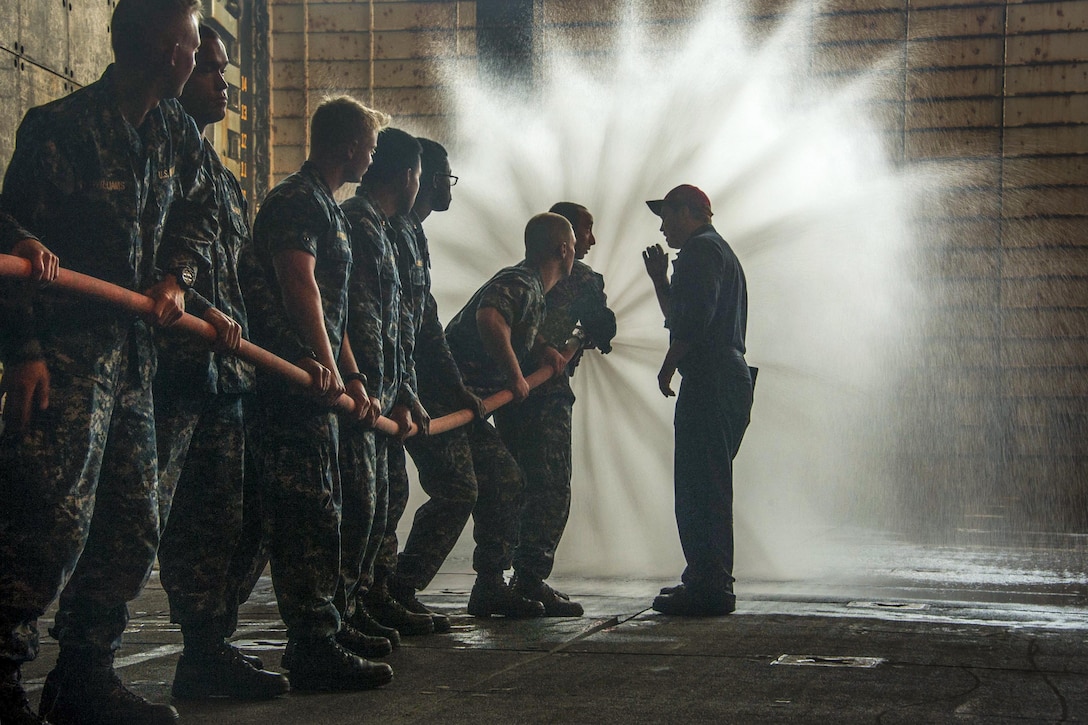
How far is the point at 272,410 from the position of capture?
3.71 m

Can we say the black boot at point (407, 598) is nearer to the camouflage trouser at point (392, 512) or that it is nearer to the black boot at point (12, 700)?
the camouflage trouser at point (392, 512)

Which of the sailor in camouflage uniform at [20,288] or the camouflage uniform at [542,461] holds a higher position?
the sailor in camouflage uniform at [20,288]

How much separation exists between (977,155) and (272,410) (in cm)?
1005

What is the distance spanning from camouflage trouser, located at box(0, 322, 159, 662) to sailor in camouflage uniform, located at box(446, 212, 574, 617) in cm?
236

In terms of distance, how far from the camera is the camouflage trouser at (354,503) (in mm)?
3963

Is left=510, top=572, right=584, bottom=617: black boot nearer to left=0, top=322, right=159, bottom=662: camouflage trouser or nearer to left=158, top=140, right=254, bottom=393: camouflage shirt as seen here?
left=158, top=140, right=254, bottom=393: camouflage shirt

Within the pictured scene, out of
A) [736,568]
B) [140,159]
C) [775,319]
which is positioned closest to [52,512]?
[140,159]

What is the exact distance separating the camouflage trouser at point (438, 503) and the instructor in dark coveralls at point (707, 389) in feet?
3.58

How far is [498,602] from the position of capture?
5.36m

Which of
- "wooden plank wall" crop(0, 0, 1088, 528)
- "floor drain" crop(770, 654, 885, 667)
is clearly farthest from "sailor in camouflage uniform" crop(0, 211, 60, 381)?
"wooden plank wall" crop(0, 0, 1088, 528)

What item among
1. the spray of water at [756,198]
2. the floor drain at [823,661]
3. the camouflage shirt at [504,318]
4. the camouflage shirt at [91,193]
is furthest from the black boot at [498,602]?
the spray of water at [756,198]

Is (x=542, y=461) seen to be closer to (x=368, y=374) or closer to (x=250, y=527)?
(x=368, y=374)

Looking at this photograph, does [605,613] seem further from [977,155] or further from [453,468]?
[977,155]

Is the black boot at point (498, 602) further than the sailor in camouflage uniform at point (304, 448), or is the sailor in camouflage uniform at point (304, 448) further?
the black boot at point (498, 602)
